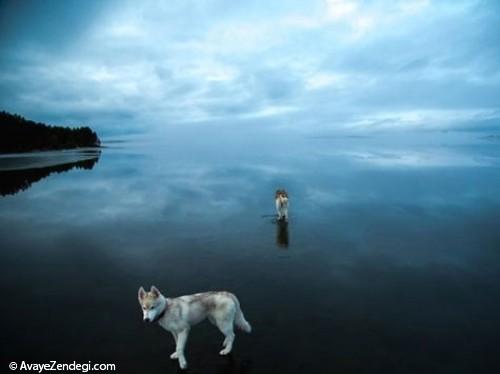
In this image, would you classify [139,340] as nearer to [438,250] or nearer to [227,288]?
[227,288]

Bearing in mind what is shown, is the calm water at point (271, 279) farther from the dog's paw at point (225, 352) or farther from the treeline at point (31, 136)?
the treeline at point (31, 136)

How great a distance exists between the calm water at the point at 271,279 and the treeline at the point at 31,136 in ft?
291

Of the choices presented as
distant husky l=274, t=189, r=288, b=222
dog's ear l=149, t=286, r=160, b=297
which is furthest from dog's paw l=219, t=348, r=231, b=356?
distant husky l=274, t=189, r=288, b=222

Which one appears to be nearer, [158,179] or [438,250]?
[438,250]

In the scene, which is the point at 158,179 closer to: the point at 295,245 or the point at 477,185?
the point at 295,245

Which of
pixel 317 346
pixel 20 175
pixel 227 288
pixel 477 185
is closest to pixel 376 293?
pixel 317 346

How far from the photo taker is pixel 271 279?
477 inches

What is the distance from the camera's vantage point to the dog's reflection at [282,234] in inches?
626

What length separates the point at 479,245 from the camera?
50.0 feet

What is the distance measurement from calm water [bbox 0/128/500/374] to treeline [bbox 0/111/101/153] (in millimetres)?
88694

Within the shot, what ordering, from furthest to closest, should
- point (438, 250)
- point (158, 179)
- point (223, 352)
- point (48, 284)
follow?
point (158, 179) < point (438, 250) < point (48, 284) < point (223, 352)

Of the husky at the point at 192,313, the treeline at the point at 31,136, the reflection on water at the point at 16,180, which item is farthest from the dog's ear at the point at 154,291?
the treeline at the point at 31,136

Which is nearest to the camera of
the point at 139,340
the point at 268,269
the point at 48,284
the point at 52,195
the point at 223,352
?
the point at 223,352

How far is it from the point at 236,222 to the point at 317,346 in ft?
38.2
